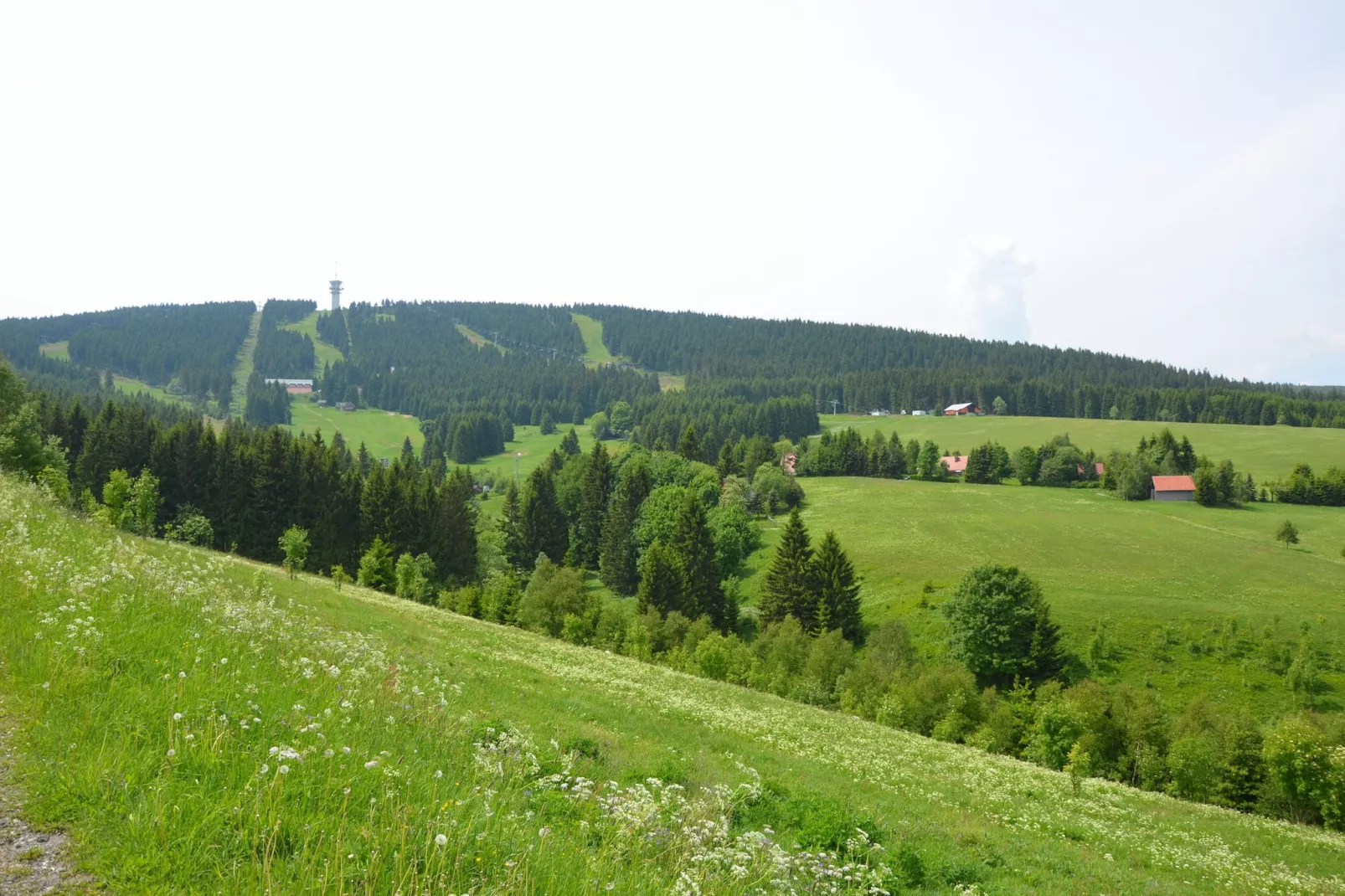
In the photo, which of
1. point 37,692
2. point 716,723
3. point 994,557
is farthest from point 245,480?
point 994,557

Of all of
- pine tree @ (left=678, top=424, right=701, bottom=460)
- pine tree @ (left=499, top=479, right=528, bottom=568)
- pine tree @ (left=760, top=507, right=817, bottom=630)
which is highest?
pine tree @ (left=678, top=424, right=701, bottom=460)

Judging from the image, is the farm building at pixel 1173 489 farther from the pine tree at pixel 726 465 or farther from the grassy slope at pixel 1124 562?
the pine tree at pixel 726 465

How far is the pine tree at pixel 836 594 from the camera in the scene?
76125mm

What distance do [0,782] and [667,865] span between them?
20.2ft

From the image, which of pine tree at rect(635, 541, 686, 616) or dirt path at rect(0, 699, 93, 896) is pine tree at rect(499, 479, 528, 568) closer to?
pine tree at rect(635, 541, 686, 616)

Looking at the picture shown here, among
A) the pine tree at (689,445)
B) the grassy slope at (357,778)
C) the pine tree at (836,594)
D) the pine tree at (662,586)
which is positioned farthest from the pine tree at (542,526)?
the grassy slope at (357,778)

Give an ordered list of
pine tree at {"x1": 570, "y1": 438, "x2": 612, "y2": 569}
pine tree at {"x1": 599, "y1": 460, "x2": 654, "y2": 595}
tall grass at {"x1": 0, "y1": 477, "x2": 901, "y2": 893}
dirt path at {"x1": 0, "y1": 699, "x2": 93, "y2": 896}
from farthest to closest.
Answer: pine tree at {"x1": 570, "y1": 438, "x2": 612, "y2": 569} < pine tree at {"x1": 599, "y1": 460, "x2": 654, "y2": 595} < tall grass at {"x1": 0, "y1": 477, "x2": 901, "y2": 893} < dirt path at {"x1": 0, "y1": 699, "x2": 93, "y2": 896}

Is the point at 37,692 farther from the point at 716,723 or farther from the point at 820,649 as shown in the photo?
the point at 820,649

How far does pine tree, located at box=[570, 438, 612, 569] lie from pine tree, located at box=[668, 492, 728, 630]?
103 ft

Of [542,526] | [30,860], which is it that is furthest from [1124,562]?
[30,860]

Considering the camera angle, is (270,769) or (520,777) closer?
(270,769)

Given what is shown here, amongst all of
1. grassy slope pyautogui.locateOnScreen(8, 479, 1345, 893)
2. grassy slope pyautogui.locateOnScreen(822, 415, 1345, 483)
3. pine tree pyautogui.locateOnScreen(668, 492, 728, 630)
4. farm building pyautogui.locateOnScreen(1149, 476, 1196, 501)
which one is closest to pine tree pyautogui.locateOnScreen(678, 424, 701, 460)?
pine tree pyautogui.locateOnScreen(668, 492, 728, 630)

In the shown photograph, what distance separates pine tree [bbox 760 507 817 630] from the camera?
7688 cm

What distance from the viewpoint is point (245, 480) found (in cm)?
8175
